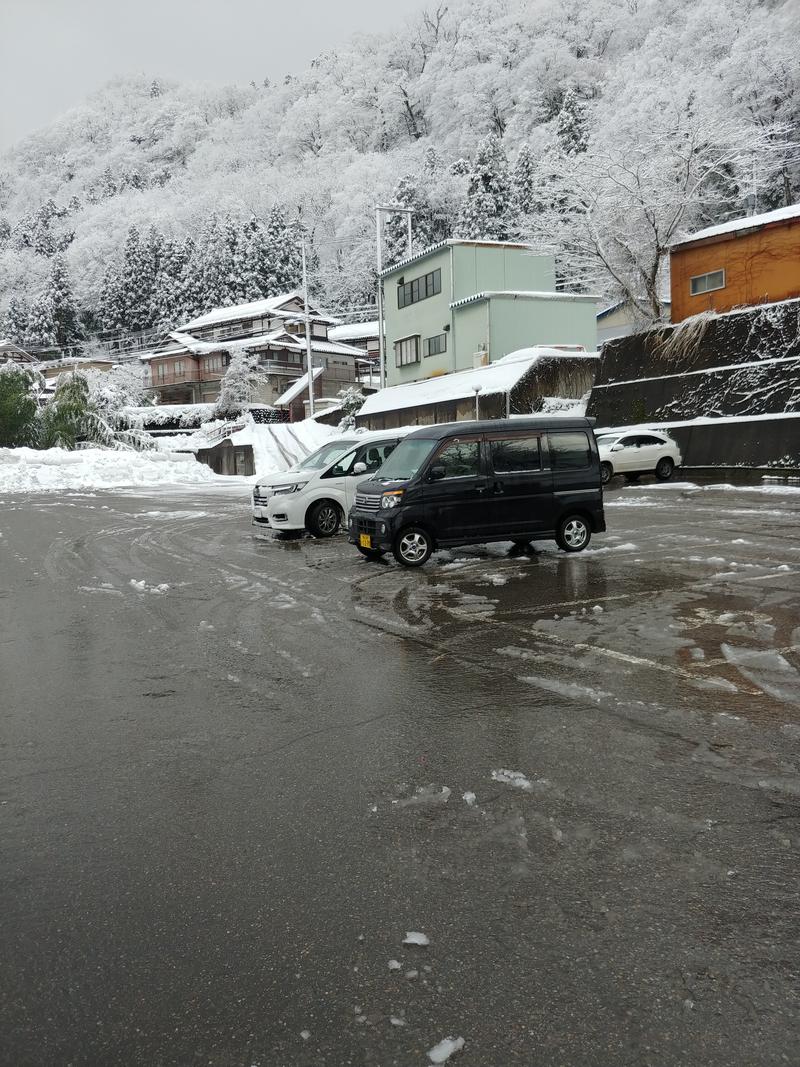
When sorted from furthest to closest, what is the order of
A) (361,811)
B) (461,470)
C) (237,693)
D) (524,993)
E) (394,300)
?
(394,300), (461,470), (237,693), (361,811), (524,993)

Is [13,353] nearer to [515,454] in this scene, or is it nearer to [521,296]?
[521,296]

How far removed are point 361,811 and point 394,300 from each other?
45017 millimetres

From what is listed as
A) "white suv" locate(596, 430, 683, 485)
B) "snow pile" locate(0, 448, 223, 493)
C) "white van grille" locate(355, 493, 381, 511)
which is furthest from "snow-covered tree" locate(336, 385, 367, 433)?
"white van grille" locate(355, 493, 381, 511)

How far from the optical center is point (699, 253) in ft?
95.1

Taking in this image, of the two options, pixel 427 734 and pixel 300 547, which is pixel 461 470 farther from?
pixel 427 734

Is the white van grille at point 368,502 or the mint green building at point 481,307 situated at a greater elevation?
the mint green building at point 481,307

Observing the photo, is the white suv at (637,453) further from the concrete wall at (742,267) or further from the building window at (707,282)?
the building window at (707,282)

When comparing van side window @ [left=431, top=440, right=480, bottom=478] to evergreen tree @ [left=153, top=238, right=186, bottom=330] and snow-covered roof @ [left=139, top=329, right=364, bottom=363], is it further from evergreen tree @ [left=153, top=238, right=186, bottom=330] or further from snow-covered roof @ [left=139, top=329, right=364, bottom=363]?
evergreen tree @ [left=153, top=238, right=186, bottom=330]

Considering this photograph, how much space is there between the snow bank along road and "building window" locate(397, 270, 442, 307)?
37.2 metres

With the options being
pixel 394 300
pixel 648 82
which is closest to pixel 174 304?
pixel 394 300

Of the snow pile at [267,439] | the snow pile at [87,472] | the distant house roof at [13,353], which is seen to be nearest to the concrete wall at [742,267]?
the snow pile at [267,439]

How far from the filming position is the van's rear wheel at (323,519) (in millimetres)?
13914

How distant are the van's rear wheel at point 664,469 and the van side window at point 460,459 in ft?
53.0

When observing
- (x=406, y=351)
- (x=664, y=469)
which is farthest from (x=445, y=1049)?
(x=406, y=351)
